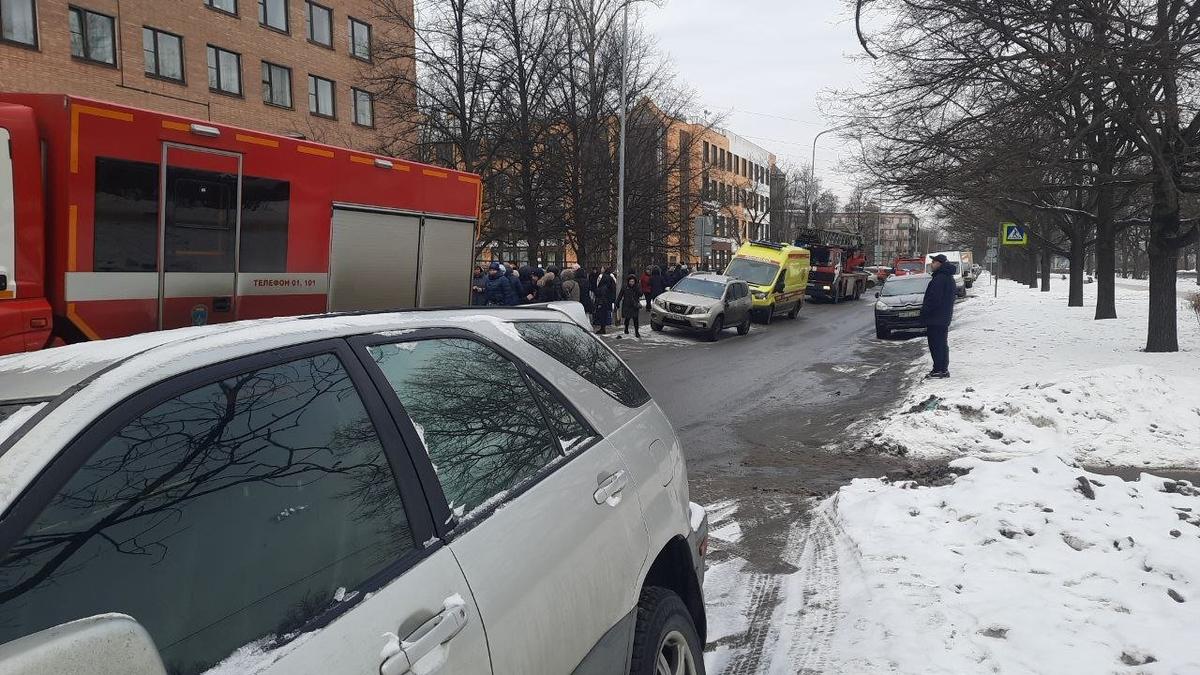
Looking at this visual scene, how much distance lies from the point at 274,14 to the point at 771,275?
67.4ft

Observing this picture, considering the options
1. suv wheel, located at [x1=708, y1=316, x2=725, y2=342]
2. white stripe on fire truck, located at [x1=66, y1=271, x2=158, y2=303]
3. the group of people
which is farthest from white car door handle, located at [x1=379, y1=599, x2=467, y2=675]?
suv wheel, located at [x1=708, y1=316, x2=725, y2=342]

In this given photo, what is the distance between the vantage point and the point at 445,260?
984 centimetres

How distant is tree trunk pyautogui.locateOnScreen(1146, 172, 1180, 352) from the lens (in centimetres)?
1330

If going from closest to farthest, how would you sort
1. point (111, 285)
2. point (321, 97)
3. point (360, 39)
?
1. point (111, 285)
2. point (321, 97)
3. point (360, 39)

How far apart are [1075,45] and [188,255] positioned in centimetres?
1182

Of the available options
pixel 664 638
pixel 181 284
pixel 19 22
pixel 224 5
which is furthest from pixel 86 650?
pixel 224 5

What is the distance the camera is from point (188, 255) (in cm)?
691

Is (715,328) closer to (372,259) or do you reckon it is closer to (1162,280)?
(1162,280)

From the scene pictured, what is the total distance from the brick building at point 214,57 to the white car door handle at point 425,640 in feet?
64.4

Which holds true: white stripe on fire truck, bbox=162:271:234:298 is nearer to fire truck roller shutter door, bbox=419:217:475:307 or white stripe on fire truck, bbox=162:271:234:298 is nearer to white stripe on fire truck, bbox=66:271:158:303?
white stripe on fire truck, bbox=66:271:158:303

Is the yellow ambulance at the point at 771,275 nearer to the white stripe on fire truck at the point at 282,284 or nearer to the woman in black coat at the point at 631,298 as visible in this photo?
the woman in black coat at the point at 631,298

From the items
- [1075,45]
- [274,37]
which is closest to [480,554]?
[1075,45]

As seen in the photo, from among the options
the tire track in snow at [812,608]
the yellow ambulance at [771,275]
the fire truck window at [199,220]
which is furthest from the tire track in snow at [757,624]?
the yellow ambulance at [771,275]

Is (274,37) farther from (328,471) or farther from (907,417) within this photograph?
(328,471)
